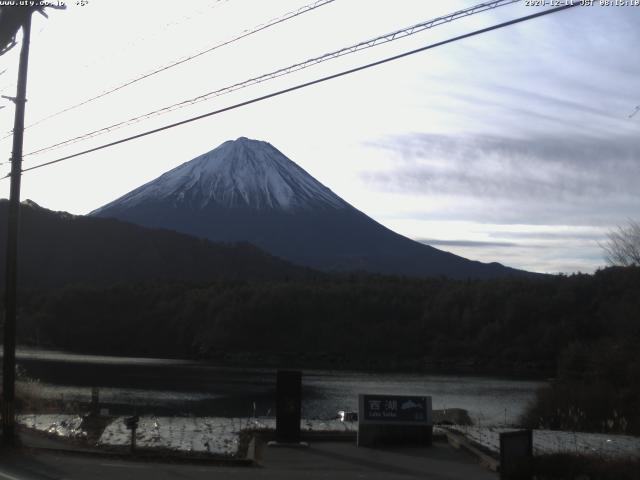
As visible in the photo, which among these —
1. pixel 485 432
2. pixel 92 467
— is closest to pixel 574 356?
pixel 485 432

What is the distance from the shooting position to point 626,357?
102ft

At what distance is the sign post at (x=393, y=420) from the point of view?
16125mm

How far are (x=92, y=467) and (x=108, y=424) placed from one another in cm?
458

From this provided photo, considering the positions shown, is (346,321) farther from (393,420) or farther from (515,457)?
(515,457)

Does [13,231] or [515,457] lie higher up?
[13,231]

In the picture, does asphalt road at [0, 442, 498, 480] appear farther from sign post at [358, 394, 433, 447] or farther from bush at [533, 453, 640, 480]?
bush at [533, 453, 640, 480]

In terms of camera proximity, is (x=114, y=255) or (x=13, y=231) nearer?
(x=13, y=231)

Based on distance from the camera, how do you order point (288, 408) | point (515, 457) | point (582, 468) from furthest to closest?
point (288, 408) < point (515, 457) < point (582, 468)

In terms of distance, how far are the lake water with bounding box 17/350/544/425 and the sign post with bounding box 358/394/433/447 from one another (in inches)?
484

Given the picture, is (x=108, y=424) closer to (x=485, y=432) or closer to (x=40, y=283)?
(x=485, y=432)

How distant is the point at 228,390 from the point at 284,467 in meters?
34.3

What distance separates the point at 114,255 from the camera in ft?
465

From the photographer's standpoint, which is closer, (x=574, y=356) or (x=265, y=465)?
(x=265, y=465)

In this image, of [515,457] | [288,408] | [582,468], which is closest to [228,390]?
[288,408]
